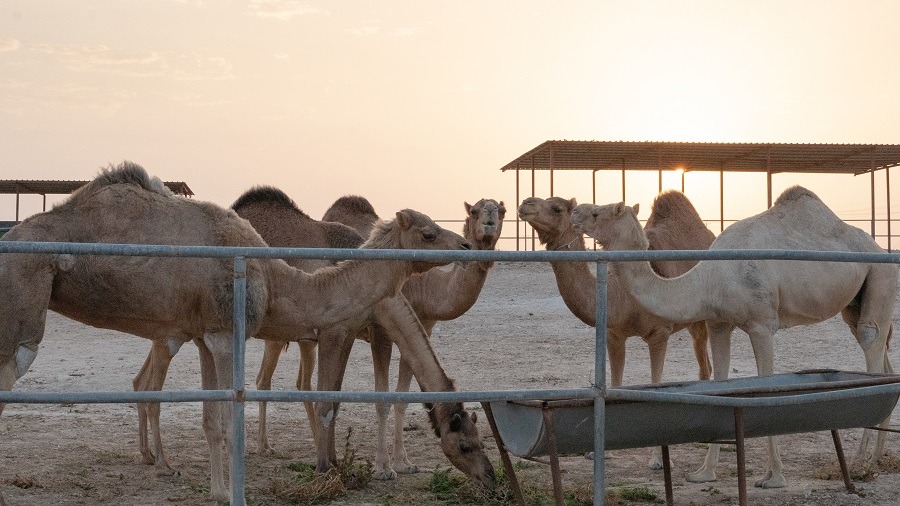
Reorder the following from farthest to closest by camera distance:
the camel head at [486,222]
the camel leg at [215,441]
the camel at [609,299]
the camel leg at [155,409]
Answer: the camel head at [486,222] → the camel at [609,299] → the camel leg at [155,409] → the camel leg at [215,441]

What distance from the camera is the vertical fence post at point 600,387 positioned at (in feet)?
→ 16.1

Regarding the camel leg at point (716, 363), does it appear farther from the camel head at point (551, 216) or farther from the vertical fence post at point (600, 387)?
the vertical fence post at point (600, 387)

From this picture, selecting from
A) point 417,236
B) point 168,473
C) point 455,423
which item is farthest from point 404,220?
point 168,473

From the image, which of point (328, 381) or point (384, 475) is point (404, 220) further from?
point (384, 475)

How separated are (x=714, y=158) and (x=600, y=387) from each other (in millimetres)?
24047

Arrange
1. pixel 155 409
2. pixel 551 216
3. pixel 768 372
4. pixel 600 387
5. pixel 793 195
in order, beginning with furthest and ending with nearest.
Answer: pixel 551 216 → pixel 793 195 → pixel 155 409 → pixel 768 372 → pixel 600 387

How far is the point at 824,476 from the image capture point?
294 inches

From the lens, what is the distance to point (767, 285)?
7363mm

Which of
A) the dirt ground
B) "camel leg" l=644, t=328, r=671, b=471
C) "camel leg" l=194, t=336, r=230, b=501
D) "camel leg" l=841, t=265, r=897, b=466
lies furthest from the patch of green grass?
"camel leg" l=841, t=265, r=897, b=466

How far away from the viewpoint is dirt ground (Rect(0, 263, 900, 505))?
712 centimetres

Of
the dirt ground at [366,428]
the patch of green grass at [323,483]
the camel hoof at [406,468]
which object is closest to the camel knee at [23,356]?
the dirt ground at [366,428]

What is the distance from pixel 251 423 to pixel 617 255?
244 inches

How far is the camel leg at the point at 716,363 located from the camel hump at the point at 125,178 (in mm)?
4176

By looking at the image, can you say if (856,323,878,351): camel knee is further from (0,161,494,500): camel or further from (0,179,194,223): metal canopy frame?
(0,179,194,223): metal canopy frame
